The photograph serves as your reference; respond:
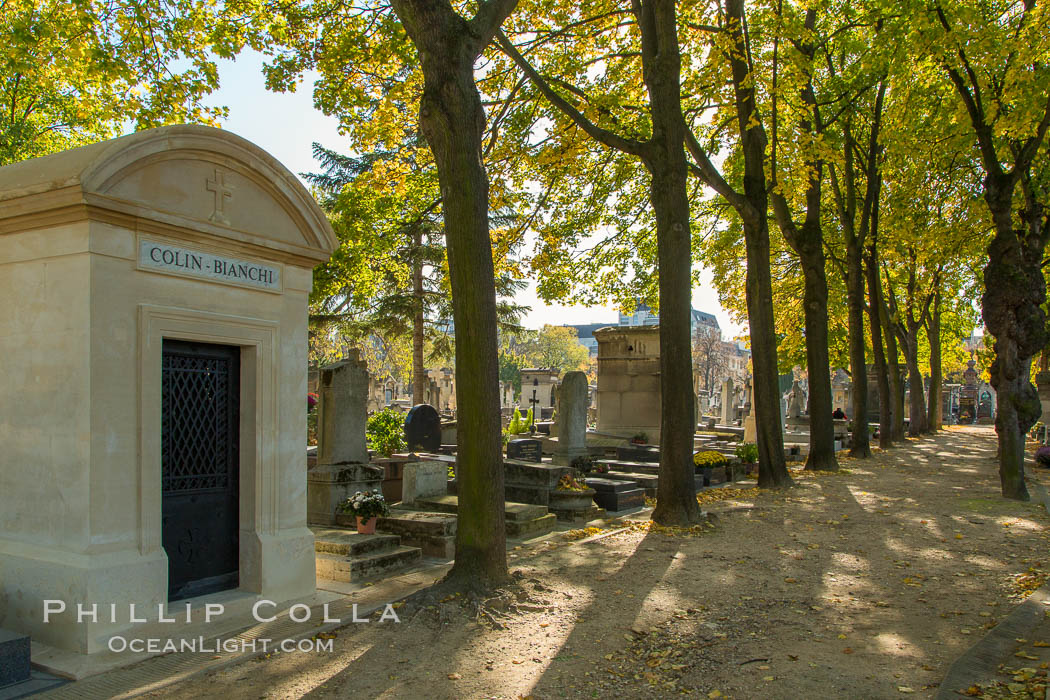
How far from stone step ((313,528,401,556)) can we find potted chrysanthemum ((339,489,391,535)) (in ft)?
0.41

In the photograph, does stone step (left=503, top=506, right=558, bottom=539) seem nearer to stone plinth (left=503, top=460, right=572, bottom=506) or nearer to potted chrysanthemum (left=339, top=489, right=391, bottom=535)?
stone plinth (left=503, top=460, right=572, bottom=506)

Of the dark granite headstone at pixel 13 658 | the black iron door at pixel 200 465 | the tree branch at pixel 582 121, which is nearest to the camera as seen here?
the dark granite headstone at pixel 13 658

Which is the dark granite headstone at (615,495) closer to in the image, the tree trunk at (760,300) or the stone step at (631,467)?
the stone step at (631,467)

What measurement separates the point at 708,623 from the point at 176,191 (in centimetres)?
534

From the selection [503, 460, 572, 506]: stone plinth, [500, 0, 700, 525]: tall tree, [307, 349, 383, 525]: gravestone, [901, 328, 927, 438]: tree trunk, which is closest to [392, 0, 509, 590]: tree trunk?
[307, 349, 383, 525]: gravestone

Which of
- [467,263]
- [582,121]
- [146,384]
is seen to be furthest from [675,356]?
[146,384]

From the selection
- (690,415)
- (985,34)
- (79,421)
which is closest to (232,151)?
(79,421)

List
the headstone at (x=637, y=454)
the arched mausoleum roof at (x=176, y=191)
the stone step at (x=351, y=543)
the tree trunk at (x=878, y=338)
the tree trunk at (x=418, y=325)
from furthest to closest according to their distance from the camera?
the tree trunk at (x=418, y=325) < the tree trunk at (x=878, y=338) < the headstone at (x=637, y=454) < the stone step at (x=351, y=543) < the arched mausoleum roof at (x=176, y=191)

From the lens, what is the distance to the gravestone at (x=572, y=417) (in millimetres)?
14352

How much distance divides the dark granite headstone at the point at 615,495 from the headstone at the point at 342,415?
389 cm

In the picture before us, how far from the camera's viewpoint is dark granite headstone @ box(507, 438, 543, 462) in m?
15.2

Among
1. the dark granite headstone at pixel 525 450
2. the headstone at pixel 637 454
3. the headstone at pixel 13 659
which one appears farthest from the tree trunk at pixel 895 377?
the headstone at pixel 13 659

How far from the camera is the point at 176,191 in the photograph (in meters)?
5.67

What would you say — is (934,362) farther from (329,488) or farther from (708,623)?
(708,623)
